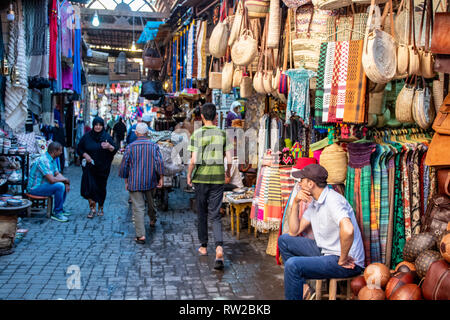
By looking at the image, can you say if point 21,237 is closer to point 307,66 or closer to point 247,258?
point 247,258

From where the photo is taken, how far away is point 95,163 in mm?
8398

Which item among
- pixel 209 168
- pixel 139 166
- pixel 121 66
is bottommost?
pixel 139 166

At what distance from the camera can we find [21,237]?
654 centimetres

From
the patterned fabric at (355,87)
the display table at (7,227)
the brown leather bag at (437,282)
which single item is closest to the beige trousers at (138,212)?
the display table at (7,227)

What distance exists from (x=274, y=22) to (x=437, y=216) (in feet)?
9.50

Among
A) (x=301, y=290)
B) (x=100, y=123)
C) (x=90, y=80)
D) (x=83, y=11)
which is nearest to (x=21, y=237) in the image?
(x=100, y=123)

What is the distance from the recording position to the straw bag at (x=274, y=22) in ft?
18.3

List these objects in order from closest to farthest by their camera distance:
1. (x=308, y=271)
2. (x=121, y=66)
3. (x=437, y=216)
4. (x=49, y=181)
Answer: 1. (x=308, y=271)
2. (x=437, y=216)
3. (x=49, y=181)
4. (x=121, y=66)

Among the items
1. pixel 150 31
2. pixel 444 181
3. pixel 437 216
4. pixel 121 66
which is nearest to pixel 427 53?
pixel 444 181

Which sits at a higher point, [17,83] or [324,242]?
[17,83]

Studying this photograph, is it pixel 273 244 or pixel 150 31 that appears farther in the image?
pixel 150 31

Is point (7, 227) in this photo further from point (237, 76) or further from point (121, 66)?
point (121, 66)

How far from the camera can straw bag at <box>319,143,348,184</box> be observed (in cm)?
473

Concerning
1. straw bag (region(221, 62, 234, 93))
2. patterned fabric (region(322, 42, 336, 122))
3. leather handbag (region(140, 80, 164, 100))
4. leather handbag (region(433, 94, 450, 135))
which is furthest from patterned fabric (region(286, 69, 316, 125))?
leather handbag (region(140, 80, 164, 100))
